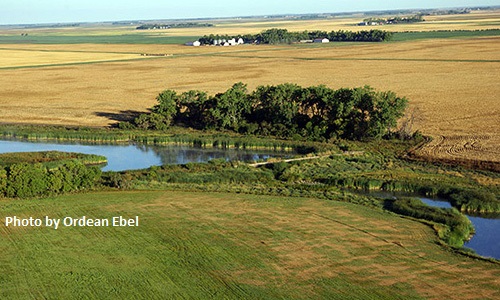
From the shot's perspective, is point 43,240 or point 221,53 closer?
point 43,240

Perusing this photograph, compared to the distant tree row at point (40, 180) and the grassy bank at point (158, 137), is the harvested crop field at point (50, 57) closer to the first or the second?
the grassy bank at point (158, 137)

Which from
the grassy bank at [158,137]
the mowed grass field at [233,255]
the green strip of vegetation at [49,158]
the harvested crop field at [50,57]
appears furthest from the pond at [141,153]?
the harvested crop field at [50,57]

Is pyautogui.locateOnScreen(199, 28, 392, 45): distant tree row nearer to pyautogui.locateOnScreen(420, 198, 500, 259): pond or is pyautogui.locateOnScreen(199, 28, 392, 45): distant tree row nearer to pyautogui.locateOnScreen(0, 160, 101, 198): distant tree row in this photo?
pyautogui.locateOnScreen(420, 198, 500, 259): pond

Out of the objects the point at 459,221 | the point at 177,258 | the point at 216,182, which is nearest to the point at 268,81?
the point at 216,182

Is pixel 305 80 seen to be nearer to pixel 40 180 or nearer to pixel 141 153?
pixel 141 153

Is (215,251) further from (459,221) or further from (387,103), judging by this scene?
(387,103)

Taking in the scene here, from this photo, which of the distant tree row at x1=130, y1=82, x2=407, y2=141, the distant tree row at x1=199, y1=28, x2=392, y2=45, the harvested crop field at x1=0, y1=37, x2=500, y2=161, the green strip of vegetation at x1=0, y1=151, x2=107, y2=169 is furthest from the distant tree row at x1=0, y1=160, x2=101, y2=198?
the distant tree row at x1=199, y1=28, x2=392, y2=45

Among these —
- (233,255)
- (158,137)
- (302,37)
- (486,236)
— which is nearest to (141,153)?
(158,137)
